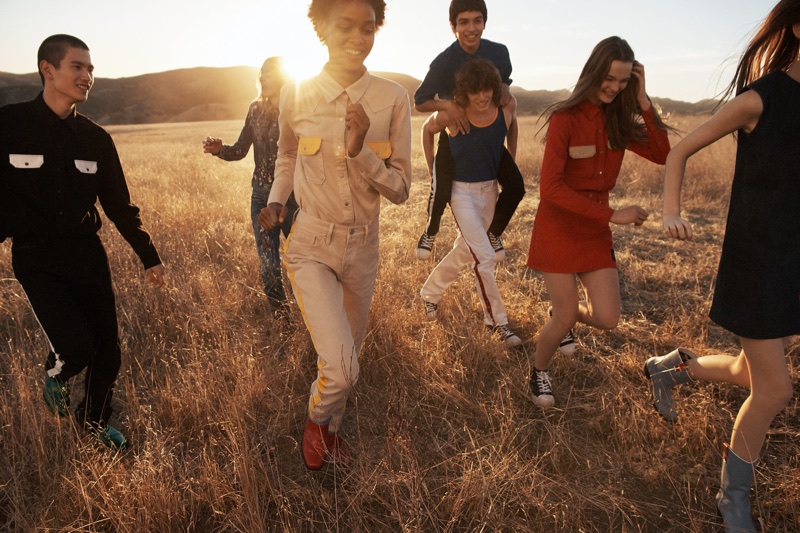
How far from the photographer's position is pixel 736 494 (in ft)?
7.54

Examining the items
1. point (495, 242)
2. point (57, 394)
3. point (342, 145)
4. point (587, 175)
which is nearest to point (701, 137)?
point (587, 175)

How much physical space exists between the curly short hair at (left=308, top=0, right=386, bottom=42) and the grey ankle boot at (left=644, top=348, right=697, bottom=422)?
2.52 metres

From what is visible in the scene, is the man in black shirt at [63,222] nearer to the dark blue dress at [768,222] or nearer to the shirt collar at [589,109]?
the shirt collar at [589,109]

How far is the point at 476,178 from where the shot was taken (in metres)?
4.15

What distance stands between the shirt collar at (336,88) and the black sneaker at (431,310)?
233 cm

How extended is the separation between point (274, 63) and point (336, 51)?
207cm

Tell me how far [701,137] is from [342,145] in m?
1.55

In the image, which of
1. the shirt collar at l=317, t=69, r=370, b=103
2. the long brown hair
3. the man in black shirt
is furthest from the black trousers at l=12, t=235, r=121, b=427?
the long brown hair

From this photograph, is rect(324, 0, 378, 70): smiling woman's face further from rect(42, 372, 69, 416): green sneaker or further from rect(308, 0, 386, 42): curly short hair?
rect(42, 372, 69, 416): green sneaker

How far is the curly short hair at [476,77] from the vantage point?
3.87m

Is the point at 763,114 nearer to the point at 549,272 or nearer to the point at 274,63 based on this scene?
the point at 549,272

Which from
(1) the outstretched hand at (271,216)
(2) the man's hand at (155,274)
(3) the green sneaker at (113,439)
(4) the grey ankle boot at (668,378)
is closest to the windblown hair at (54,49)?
(2) the man's hand at (155,274)

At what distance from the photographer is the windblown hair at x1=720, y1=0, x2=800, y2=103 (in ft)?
6.80

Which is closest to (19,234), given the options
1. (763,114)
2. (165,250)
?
(763,114)
